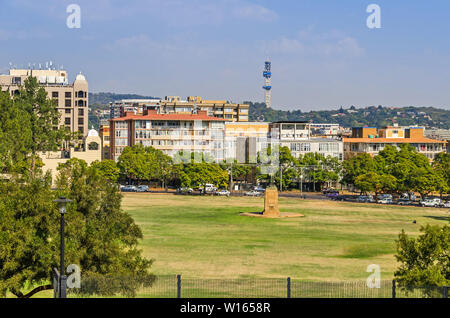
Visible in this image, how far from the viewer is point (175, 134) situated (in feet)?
520

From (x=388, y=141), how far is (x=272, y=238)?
104104mm

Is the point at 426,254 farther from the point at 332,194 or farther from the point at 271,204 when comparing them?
the point at 332,194

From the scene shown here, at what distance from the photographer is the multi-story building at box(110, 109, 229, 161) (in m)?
158

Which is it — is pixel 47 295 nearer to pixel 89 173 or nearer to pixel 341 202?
pixel 89 173

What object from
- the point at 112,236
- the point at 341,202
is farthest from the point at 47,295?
the point at 341,202

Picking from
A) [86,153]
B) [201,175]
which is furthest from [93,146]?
[201,175]

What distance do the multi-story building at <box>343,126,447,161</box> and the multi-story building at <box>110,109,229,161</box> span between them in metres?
32.6

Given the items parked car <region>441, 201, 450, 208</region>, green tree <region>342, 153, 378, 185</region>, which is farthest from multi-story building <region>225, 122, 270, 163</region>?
parked car <region>441, 201, 450, 208</region>

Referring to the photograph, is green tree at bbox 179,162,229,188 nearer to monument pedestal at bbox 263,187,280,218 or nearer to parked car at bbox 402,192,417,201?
parked car at bbox 402,192,417,201

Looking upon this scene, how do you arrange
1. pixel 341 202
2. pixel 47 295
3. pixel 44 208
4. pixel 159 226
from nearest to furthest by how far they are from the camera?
1. pixel 44 208
2. pixel 47 295
3. pixel 159 226
4. pixel 341 202

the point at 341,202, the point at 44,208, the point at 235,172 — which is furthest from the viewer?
the point at 235,172
